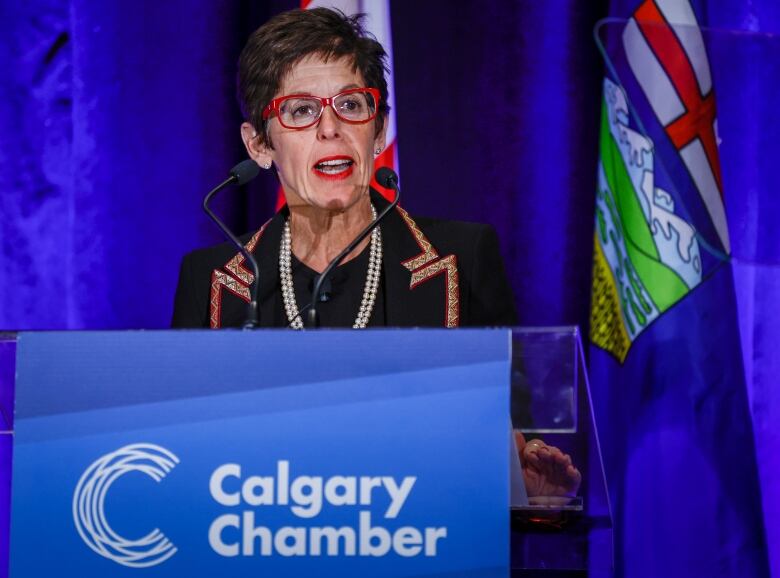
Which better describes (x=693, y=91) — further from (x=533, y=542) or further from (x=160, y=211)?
(x=533, y=542)

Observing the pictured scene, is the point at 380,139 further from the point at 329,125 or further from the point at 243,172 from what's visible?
the point at 243,172

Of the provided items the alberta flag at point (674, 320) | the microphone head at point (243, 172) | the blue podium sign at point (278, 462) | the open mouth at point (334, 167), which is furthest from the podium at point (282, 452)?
the alberta flag at point (674, 320)

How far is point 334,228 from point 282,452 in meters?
0.91

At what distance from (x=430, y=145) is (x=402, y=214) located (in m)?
0.64

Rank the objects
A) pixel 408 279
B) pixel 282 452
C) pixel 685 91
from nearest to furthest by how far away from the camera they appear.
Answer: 1. pixel 282 452
2. pixel 408 279
3. pixel 685 91

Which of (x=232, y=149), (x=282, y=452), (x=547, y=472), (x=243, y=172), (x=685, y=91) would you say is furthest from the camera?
(x=232, y=149)

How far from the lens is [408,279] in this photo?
189 cm

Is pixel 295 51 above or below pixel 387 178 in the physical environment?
above

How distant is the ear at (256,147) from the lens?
2018mm

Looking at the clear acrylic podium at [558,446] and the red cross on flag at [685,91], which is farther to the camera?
the red cross on flag at [685,91]

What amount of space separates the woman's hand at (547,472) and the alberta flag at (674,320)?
3.96ft

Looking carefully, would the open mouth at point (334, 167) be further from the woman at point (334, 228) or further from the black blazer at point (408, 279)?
the black blazer at point (408, 279)

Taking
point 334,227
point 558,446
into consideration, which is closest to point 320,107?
point 334,227

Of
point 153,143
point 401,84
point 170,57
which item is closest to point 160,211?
point 153,143
